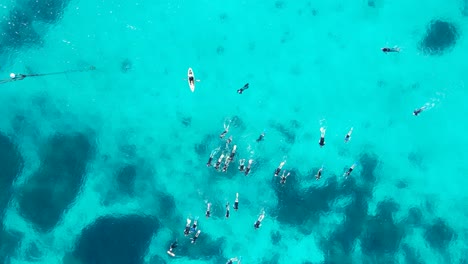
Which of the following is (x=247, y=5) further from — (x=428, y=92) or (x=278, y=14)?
(x=428, y=92)

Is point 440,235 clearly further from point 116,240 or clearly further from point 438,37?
point 116,240

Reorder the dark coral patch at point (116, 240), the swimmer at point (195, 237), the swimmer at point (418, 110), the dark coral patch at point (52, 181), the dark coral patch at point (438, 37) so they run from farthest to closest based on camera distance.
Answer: the swimmer at point (195, 237)
the swimmer at point (418, 110)
the dark coral patch at point (52, 181)
the dark coral patch at point (438, 37)
the dark coral patch at point (116, 240)

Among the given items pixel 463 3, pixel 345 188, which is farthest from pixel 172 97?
pixel 463 3

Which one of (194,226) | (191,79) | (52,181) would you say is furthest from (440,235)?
(52,181)

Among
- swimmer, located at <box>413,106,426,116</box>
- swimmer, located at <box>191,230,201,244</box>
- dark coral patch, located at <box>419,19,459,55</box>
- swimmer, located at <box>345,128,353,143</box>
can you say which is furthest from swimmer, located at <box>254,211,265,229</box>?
dark coral patch, located at <box>419,19,459,55</box>

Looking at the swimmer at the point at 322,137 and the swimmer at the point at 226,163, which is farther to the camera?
the swimmer at the point at 322,137

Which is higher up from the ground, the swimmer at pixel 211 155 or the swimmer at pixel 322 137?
the swimmer at pixel 322 137

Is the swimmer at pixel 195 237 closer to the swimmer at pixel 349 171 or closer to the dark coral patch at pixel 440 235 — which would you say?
the swimmer at pixel 349 171

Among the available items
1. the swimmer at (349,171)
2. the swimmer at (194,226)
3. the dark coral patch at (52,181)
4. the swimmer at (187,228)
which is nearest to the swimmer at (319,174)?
the swimmer at (349,171)
